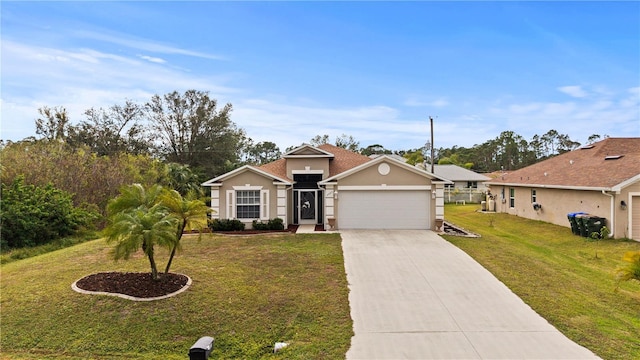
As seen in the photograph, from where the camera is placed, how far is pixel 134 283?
8328mm

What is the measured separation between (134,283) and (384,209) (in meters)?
11.2

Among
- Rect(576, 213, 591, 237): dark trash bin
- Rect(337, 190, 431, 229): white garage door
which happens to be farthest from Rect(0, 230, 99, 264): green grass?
Rect(576, 213, 591, 237): dark trash bin

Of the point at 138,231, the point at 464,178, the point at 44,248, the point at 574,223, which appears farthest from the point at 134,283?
the point at 464,178

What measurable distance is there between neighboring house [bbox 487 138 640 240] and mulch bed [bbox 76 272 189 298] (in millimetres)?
17537

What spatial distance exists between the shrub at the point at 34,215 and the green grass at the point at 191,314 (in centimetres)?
504

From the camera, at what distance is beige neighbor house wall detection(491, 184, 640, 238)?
14969 millimetres

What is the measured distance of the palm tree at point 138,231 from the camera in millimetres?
7316

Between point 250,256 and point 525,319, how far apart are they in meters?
7.91

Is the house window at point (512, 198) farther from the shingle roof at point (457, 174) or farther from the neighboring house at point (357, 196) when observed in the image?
the shingle roof at point (457, 174)

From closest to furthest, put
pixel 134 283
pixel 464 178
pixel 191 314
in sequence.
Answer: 1. pixel 191 314
2. pixel 134 283
3. pixel 464 178

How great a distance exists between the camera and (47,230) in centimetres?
1548

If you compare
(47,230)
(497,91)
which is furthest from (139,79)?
(497,91)

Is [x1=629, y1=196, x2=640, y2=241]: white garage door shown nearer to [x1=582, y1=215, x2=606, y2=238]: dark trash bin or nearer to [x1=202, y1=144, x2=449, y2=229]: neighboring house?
[x1=582, y1=215, x2=606, y2=238]: dark trash bin

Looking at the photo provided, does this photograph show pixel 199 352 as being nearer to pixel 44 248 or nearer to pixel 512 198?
pixel 44 248
